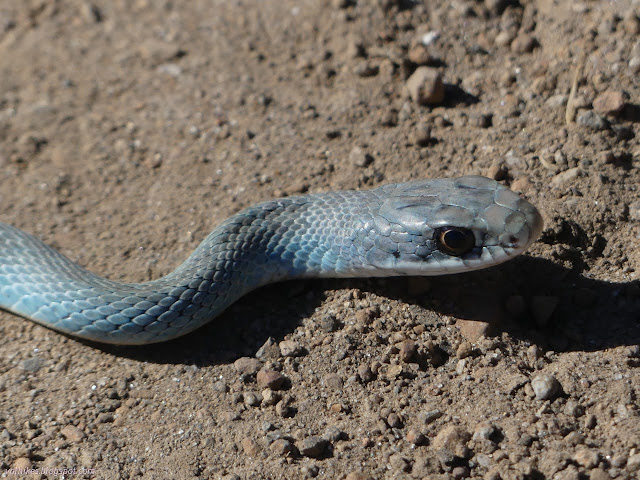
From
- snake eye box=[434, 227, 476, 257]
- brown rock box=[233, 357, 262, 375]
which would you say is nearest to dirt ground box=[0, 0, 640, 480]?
brown rock box=[233, 357, 262, 375]

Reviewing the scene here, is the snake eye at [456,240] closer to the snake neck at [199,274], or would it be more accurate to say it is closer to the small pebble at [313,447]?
the snake neck at [199,274]

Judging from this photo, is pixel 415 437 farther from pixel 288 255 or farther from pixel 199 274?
pixel 199 274

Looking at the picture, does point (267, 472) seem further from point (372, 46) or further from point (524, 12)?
point (524, 12)

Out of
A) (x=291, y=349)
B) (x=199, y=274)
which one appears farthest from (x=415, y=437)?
(x=199, y=274)

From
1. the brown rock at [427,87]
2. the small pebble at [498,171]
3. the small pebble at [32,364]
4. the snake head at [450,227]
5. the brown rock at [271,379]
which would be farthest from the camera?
the brown rock at [427,87]

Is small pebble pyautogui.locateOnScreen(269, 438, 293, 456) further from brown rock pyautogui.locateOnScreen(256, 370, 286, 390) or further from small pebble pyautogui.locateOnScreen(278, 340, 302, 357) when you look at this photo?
small pebble pyautogui.locateOnScreen(278, 340, 302, 357)

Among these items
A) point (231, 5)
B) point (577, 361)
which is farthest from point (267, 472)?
point (231, 5)

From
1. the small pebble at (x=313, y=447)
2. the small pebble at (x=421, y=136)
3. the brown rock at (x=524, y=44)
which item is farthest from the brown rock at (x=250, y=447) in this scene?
the brown rock at (x=524, y=44)
